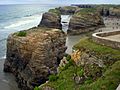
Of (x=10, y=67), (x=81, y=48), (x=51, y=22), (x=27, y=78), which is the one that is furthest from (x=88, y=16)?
(x=81, y=48)

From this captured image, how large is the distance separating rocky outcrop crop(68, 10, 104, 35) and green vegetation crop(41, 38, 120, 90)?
67.8 metres

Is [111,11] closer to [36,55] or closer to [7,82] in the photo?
[7,82]

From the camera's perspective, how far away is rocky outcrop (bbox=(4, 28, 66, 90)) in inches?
1738

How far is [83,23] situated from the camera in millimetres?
96125

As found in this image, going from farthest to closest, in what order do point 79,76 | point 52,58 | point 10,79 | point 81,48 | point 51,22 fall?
1. point 51,22
2. point 10,79
3. point 52,58
4. point 81,48
5. point 79,76

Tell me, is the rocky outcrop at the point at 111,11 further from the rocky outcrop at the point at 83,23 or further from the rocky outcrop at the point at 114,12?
the rocky outcrop at the point at 83,23

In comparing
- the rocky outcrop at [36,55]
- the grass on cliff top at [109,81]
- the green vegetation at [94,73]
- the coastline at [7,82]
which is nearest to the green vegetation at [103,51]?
the green vegetation at [94,73]

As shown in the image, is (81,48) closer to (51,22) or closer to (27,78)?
(27,78)

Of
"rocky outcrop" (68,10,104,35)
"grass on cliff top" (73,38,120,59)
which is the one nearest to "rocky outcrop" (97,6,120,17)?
"rocky outcrop" (68,10,104,35)

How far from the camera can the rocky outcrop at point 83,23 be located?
9462cm

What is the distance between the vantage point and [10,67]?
52969 mm

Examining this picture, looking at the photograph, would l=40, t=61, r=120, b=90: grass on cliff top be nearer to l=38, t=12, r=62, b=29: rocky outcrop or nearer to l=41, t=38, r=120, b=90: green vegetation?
l=41, t=38, r=120, b=90: green vegetation

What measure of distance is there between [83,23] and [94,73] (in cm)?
7390

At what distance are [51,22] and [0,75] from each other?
4999cm
